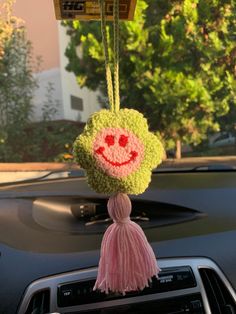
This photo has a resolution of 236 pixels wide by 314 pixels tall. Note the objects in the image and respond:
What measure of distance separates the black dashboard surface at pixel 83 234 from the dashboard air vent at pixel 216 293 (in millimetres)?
44

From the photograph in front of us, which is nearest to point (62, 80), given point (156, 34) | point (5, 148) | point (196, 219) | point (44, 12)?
point (44, 12)

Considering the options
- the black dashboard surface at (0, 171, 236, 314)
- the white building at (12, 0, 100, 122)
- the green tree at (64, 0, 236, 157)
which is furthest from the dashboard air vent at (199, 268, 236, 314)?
the white building at (12, 0, 100, 122)

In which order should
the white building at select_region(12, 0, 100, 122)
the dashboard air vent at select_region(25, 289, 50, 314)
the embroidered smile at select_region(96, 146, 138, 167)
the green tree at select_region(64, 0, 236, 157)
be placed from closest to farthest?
the embroidered smile at select_region(96, 146, 138, 167) → the dashboard air vent at select_region(25, 289, 50, 314) → the green tree at select_region(64, 0, 236, 157) → the white building at select_region(12, 0, 100, 122)

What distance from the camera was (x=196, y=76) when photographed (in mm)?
10031

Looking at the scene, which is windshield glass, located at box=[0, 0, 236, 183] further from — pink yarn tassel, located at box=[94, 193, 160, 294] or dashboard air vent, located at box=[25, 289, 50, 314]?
pink yarn tassel, located at box=[94, 193, 160, 294]

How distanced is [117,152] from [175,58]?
8756 mm

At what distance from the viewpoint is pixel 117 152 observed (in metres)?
1.37

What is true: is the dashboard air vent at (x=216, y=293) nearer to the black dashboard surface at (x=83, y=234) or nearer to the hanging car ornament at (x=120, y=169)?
the black dashboard surface at (x=83, y=234)

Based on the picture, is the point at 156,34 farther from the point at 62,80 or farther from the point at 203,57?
the point at 62,80

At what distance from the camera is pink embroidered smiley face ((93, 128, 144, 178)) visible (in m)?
1.37

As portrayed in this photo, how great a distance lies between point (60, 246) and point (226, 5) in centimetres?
827

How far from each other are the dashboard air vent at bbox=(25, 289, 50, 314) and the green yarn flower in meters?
Result: 0.70

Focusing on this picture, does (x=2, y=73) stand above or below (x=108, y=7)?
above

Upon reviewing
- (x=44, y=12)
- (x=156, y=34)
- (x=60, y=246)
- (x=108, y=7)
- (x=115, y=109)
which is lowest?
(x=60, y=246)
